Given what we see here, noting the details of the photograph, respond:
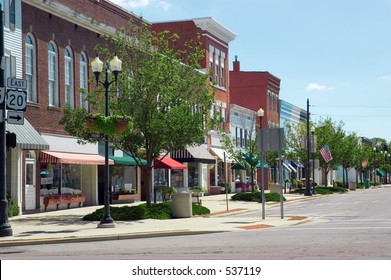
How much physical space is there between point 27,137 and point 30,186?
113 inches

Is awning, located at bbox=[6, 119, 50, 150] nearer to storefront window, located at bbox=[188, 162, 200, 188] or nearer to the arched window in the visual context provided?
the arched window

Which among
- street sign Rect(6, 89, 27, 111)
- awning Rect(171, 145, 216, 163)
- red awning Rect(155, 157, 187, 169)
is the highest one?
street sign Rect(6, 89, 27, 111)

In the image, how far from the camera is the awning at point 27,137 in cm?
2692

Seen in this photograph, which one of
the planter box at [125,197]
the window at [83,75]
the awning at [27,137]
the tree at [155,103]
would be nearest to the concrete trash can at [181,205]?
the tree at [155,103]

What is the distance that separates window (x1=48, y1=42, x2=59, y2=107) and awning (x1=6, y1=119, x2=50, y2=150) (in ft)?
10.4

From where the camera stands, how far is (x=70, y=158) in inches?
1225

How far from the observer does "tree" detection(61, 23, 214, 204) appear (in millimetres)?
25859

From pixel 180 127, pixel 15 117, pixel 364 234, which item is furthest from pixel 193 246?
pixel 180 127

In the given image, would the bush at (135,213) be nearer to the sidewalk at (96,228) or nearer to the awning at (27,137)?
the sidewalk at (96,228)

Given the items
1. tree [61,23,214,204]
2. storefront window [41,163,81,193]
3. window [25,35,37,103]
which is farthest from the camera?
storefront window [41,163,81,193]

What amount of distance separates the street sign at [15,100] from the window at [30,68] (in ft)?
36.1

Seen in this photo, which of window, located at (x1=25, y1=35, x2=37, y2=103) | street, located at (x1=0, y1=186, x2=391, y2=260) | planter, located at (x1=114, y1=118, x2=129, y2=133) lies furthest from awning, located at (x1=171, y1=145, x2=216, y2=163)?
street, located at (x1=0, y1=186, x2=391, y2=260)

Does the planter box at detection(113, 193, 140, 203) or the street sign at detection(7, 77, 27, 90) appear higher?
→ the street sign at detection(7, 77, 27, 90)

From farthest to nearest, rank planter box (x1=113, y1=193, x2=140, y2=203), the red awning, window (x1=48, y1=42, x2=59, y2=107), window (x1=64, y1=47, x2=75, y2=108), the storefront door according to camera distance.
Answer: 1. the red awning
2. planter box (x1=113, y1=193, x2=140, y2=203)
3. window (x1=64, y1=47, x2=75, y2=108)
4. window (x1=48, y1=42, x2=59, y2=107)
5. the storefront door
